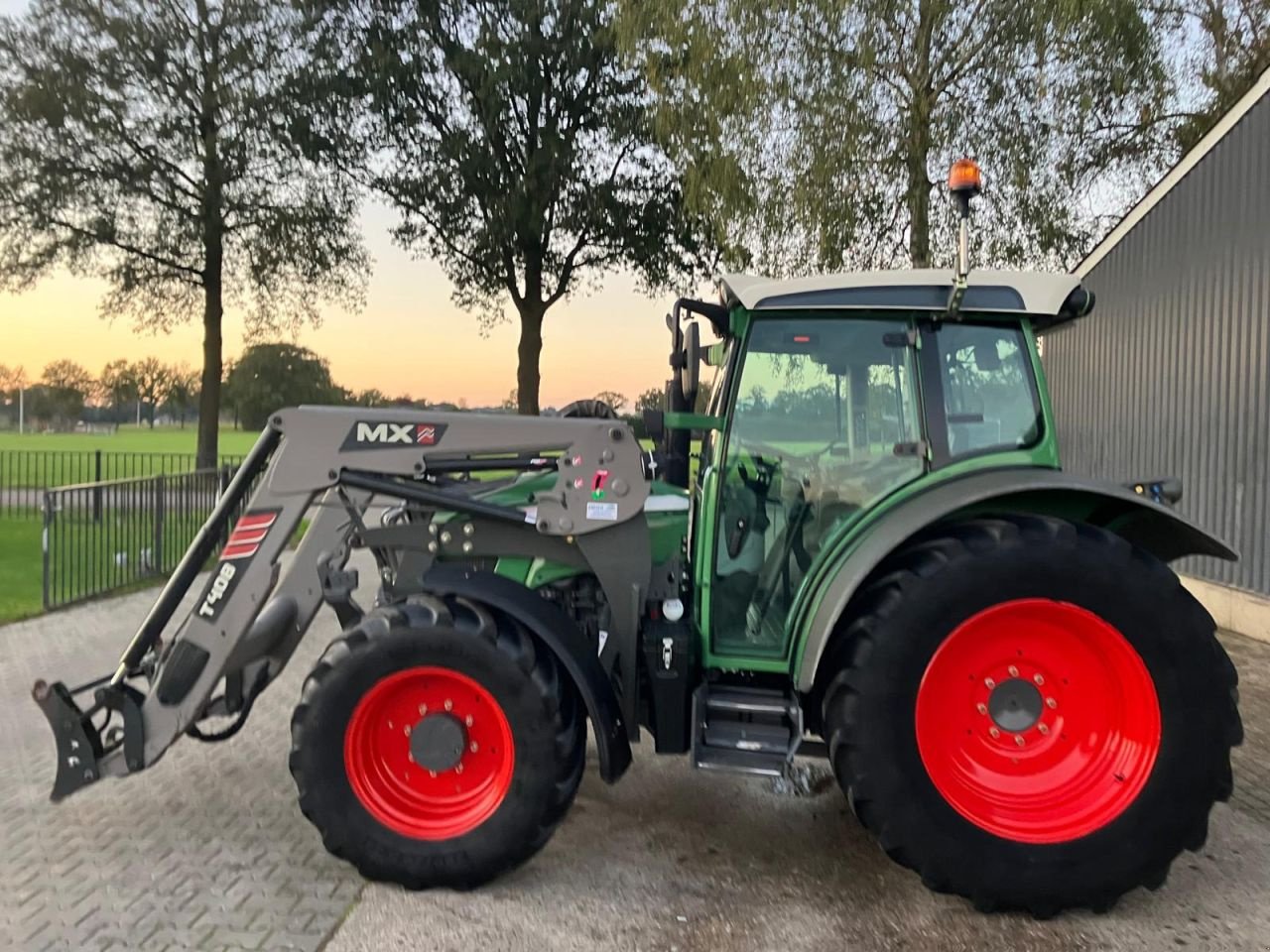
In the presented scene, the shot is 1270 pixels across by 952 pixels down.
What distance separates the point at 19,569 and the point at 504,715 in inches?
368

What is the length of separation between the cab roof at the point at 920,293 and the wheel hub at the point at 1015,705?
1351mm

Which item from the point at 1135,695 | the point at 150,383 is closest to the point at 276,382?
the point at 150,383

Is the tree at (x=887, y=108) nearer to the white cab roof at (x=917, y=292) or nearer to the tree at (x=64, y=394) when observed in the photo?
the white cab roof at (x=917, y=292)

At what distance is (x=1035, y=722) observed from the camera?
10.6 feet

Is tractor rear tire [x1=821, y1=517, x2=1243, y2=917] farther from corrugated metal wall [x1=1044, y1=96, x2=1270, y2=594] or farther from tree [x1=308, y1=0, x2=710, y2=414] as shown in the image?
tree [x1=308, y1=0, x2=710, y2=414]

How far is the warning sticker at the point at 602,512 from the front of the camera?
11.0 ft

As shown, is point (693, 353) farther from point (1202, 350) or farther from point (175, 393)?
point (175, 393)

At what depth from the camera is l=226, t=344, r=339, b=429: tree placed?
85.0 ft

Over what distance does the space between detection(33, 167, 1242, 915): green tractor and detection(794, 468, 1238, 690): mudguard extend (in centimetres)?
2

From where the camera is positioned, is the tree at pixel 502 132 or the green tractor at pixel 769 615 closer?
the green tractor at pixel 769 615

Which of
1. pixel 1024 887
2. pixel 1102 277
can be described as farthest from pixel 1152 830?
pixel 1102 277

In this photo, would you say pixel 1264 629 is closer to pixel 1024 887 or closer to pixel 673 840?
pixel 1024 887

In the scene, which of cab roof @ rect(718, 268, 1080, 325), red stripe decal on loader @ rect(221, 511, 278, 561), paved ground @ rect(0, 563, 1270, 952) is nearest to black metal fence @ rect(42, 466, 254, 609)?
paved ground @ rect(0, 563, 1270, 952)

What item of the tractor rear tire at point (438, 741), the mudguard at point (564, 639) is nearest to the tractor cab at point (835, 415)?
the mudguard at point (564, 639)
